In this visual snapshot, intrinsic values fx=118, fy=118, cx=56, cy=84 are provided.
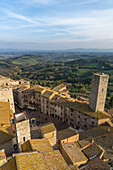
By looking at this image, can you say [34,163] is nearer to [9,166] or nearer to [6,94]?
[9,166]

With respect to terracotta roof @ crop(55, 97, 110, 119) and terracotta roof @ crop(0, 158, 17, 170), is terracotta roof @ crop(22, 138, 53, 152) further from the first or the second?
terracotta roof @ crop(55, 97, 110, 119)

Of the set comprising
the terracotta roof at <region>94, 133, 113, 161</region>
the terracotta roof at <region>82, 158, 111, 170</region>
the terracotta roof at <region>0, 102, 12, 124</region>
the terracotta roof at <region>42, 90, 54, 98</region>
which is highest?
the terracotta roof at <region>42, 90, 54, 98</region>

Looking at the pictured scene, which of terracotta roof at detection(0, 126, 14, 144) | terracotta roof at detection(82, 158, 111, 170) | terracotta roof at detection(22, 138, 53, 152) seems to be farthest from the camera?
terracotta roof at detection(0, 126, 14, 144)

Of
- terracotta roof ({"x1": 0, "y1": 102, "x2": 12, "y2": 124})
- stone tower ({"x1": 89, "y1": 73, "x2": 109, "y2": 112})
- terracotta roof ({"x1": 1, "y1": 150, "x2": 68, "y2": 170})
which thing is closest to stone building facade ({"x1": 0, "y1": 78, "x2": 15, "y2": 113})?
terracotta roof ({"x1": 0, "y1": 102, "x2": 12, "y2": 124})

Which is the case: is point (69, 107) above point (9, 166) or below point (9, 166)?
below

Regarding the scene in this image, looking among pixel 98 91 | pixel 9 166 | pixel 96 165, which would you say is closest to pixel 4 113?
pixel 9 166

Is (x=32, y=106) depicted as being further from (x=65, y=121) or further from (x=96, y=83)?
(x=96, y=83)
